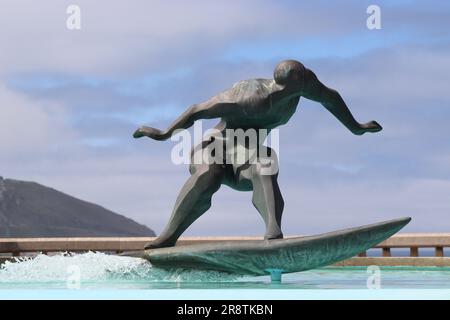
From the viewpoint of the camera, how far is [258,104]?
786cm

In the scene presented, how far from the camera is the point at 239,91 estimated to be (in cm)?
798

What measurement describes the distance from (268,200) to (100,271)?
1.77 meters

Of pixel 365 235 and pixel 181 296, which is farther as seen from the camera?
pixel 365 235

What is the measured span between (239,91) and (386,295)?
316 cm

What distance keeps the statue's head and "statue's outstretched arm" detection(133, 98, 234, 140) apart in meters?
0.53

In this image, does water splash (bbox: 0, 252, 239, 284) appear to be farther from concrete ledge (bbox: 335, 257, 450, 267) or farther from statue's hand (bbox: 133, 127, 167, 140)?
concrete ledge (bbox: 335, 257, 450, 267)

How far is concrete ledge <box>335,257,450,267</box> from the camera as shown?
35.4 feet

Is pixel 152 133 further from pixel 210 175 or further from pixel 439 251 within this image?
pixel 439 251

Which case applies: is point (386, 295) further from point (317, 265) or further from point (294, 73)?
point (294, 73)

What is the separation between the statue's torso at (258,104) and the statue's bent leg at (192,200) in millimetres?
502

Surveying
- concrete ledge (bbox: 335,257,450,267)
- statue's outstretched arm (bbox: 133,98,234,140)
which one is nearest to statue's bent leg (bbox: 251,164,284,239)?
statue's outstretched arm (bbox: 133,98,234,140)

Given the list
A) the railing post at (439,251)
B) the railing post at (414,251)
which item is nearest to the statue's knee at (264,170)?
the railing post at (414,251)
